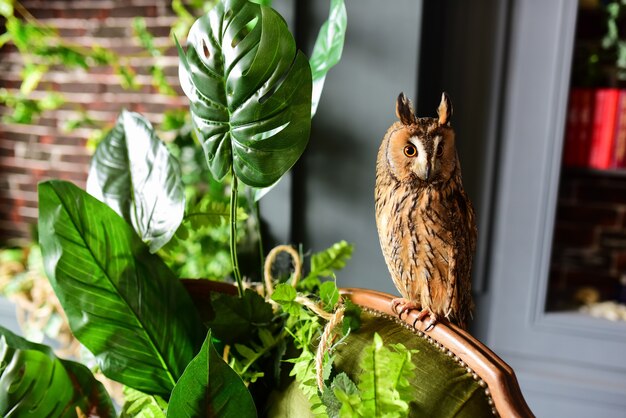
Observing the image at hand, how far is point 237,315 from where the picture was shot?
662mm

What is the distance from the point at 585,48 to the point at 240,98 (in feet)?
3.86

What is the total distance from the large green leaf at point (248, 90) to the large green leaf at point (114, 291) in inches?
7.1

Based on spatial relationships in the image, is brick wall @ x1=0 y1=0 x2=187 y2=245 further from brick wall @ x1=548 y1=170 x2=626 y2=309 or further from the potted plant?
brick wall @ x1=548 y1=170 x2=626 y2=309

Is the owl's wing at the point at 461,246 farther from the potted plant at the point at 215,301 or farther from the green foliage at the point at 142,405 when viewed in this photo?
the green foliage at the point at 142,405

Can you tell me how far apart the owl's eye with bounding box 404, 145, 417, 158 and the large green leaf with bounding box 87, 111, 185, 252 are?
1.20 feet

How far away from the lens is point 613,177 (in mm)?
1492

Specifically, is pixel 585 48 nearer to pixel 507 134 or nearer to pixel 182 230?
pixel 507 134

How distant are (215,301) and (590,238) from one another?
1.36m

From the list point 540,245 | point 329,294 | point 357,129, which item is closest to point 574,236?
point 540,245

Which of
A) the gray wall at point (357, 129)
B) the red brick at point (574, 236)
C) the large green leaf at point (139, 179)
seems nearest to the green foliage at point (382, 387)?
the large green leaf at point (139, 179)

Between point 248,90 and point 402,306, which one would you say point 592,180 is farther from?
point 248,90

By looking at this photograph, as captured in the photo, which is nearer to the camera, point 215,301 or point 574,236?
point 215,301

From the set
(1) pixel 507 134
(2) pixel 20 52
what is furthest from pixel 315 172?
(2) pixel 20 52

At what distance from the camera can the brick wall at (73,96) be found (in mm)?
1666
